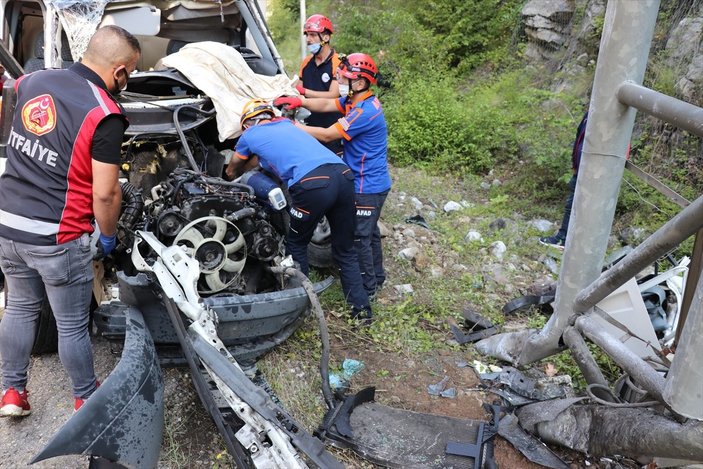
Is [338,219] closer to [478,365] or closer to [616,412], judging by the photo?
[478,365]

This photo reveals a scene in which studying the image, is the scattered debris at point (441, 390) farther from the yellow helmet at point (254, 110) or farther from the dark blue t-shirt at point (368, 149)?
the yellow helmet at point (254, 110)

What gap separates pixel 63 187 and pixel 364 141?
7.06 ft

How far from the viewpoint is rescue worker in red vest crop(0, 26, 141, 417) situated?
2475 mm

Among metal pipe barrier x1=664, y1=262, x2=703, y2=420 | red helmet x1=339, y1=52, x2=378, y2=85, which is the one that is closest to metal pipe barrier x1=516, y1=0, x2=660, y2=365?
metal pipe barrier x1=664, y1=262, x2=703, y2=420

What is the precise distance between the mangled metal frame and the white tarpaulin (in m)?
2.78

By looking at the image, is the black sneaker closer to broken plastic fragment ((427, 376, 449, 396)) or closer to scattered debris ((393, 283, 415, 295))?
scattered debris ((393, 283, 415, 295))

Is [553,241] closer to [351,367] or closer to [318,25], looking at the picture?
[351,367]

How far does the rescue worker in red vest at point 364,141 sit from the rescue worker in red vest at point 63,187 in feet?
5.44

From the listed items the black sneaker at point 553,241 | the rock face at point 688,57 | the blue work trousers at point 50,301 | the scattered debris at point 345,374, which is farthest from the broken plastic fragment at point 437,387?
the rock face at point 688,57

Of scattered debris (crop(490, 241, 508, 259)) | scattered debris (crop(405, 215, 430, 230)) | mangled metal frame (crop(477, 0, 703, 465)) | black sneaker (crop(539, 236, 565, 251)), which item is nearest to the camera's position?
mangled metal frame (crop(477, 0, 703, 465))

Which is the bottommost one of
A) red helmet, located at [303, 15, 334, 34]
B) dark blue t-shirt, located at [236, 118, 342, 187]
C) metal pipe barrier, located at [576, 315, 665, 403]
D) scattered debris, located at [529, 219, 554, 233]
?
scattered debris, located at [529, 219, 554, 233]

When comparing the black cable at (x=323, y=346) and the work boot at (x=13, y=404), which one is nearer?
the work boot at (x=13, y=404)

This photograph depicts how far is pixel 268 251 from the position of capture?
3410 mm

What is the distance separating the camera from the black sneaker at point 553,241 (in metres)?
5.46
